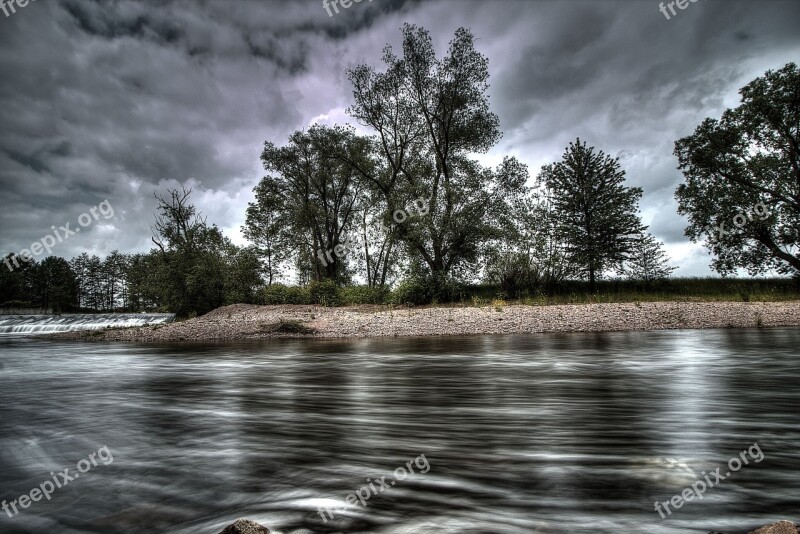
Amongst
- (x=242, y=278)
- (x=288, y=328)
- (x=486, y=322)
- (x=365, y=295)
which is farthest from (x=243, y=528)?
(x=242, y=278)

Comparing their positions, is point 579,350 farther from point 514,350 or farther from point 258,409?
point 258,409

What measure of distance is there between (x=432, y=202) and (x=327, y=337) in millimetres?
12567

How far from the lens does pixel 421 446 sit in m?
3.25

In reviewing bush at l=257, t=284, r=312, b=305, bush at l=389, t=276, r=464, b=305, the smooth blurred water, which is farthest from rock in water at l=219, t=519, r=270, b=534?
bush at l=257, t=284, r=312, b=305

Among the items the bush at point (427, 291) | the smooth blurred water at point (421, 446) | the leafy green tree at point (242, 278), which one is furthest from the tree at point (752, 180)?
the leafy green tree at point (242, 278)

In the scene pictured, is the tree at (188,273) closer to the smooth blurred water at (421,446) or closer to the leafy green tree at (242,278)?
the leafy green tree at (242,278)

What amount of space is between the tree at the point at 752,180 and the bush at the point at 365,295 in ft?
74.1

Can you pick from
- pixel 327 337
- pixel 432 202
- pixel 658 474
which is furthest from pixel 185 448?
pixel 432 202

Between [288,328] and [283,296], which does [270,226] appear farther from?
[288,328]

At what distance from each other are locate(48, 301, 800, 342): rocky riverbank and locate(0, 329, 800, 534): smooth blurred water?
8.34 meters

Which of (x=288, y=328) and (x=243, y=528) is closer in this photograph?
(x=243, y=528)

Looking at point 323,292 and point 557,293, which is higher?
point 323,292

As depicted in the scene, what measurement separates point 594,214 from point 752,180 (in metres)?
10.2

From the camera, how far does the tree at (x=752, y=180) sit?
25.7m
